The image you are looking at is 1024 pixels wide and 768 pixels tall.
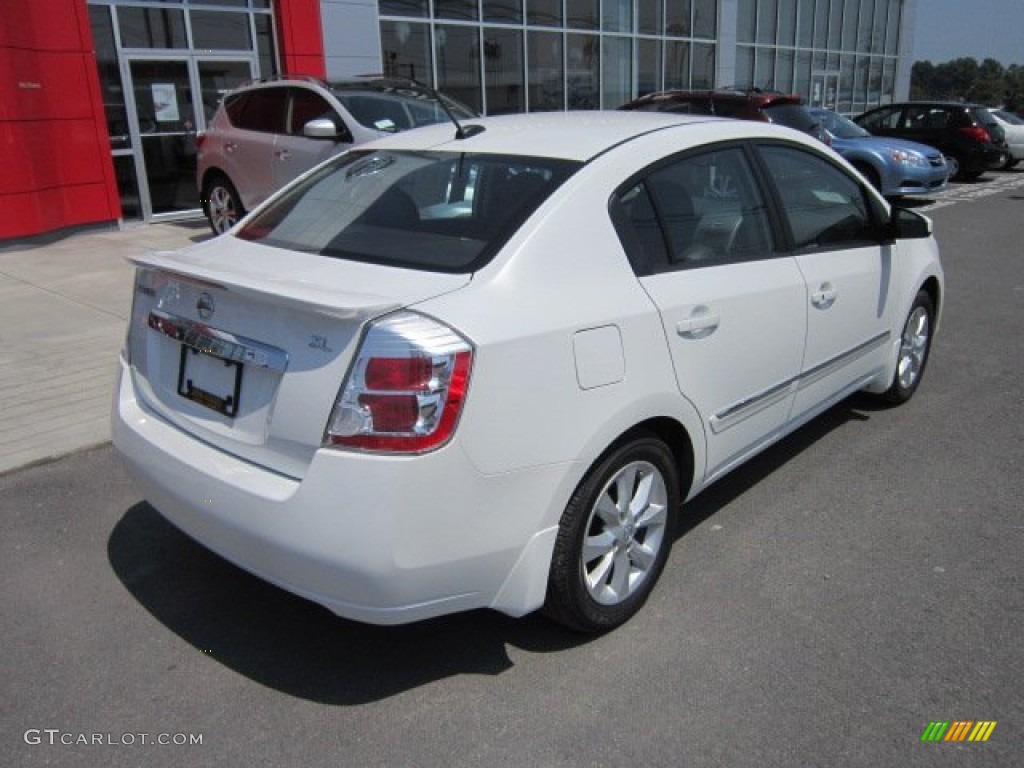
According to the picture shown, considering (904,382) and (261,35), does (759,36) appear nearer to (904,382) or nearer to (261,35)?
(261,35)

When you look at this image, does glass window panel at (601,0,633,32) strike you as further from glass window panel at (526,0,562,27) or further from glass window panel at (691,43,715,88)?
glass window panel at (691,43,715,88)

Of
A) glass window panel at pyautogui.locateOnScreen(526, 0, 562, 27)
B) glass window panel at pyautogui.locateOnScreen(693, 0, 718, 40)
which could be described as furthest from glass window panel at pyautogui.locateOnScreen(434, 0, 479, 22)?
glass window panel at pyautogui.locateOnScreen(693, 0, 718, 40)

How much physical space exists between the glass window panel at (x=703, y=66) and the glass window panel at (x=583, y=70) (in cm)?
430

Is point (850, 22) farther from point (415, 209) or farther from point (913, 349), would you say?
point (415, 209)

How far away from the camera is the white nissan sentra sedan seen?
7.67ft

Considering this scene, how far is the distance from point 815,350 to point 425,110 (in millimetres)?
6396

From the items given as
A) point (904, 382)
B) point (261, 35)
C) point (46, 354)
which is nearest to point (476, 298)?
point (904, 382)

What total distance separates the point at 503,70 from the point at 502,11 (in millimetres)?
1046

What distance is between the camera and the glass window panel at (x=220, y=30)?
1217cm

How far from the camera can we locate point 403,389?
230 centimetres

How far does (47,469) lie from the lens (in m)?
4.34

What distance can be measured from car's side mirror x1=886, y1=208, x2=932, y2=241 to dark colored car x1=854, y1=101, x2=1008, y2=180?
15.4 metres

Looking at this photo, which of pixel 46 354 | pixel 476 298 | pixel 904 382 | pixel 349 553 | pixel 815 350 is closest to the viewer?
pixel 349 553

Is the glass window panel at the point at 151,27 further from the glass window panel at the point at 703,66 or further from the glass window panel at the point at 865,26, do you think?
the glass window panel at the point at 865,26
